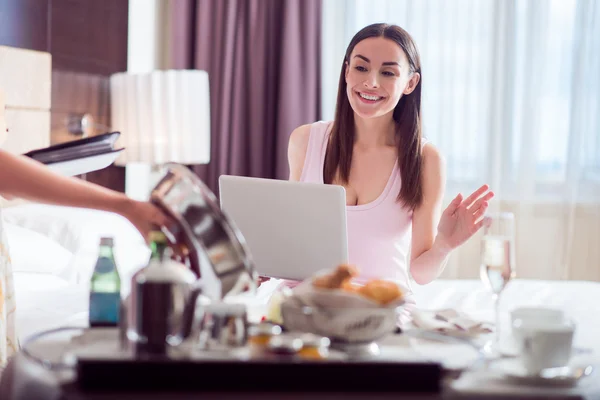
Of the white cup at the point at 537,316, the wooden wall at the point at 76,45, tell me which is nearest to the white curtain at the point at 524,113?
the wooden wall at the point at 76,45

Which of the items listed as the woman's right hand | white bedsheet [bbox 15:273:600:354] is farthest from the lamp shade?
the woman's right hand

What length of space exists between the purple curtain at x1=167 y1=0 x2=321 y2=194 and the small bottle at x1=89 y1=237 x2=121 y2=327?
3.18 m

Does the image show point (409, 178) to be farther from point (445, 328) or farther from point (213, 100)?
point (213, 100)

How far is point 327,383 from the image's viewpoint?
972 mm

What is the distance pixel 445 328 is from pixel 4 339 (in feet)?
3.12

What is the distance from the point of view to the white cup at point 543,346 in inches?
43.9

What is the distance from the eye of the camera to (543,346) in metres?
1.12

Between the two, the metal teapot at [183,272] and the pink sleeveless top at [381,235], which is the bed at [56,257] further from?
the metal teapot at [183,272]

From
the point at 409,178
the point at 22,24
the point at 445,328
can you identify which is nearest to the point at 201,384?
the point at 445,328

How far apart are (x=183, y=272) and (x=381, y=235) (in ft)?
4.02

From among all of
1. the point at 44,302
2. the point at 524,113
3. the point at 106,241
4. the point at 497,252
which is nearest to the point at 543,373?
the point at 497,252

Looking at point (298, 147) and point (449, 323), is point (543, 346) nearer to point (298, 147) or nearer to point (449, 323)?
point (449, 323)

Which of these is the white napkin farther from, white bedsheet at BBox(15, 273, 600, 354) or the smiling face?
the smiling face

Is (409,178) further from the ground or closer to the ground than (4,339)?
further from the ground
